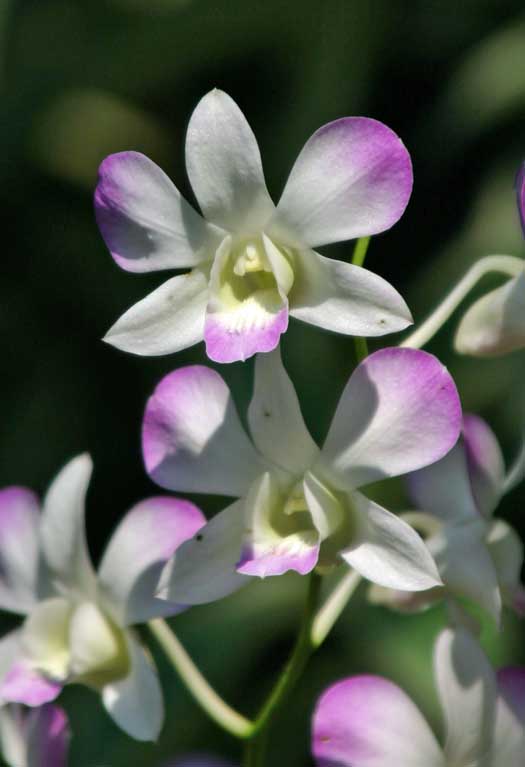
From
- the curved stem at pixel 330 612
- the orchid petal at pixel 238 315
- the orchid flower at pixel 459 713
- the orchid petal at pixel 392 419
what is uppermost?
the orchid petal at pixel 238 315

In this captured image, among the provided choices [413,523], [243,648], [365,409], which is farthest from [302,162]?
[243,648]

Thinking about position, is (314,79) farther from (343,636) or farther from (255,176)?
(255,176)

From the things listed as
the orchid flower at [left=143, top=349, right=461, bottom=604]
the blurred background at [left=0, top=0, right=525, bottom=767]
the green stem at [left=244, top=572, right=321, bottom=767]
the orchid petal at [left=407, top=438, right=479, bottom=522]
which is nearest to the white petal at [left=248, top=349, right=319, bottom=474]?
the orchid flower at [left=143, top=349, right=461, bottom=604]

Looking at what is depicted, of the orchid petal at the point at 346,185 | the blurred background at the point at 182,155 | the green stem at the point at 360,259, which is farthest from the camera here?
the blurred background at the point at 182,155

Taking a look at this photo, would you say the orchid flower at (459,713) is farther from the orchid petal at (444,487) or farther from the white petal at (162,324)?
the white petal at (162,324)

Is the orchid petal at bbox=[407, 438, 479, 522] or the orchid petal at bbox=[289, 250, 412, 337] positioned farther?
the orchid petal at bbox=[407, 438, 479, 522]

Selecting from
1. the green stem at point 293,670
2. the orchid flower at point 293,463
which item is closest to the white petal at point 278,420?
the orchid flower at point 293,463

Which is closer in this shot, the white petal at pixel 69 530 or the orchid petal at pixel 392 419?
the orchid petal at pixel 392 419

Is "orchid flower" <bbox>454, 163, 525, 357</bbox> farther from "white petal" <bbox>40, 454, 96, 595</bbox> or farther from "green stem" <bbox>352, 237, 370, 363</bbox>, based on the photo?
"white petal" <bbox>40, 454, 96, 595</bbox>
